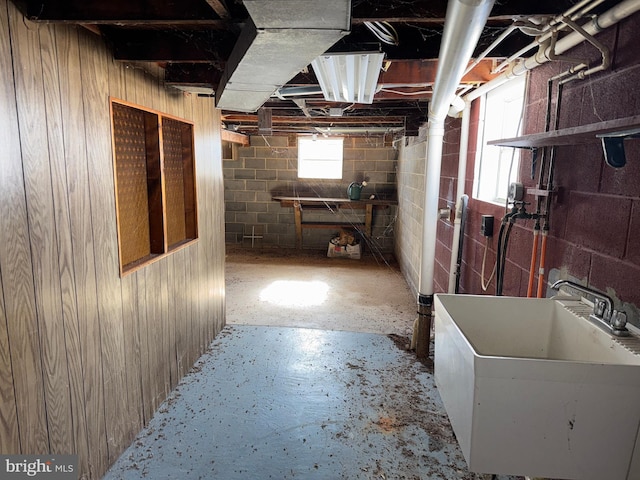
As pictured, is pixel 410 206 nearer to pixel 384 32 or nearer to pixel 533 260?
pixel 533 260

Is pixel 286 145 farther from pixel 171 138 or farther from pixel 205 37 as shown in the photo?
pixel 205 37

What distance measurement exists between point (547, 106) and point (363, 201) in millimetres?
4601

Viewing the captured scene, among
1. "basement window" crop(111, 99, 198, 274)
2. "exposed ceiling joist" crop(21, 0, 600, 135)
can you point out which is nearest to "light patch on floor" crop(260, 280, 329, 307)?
"basement window" crop(111, 99, 198, 274)

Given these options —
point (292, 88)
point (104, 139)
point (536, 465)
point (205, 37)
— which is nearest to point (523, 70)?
point (292, 88)

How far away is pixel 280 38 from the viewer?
1220 mm

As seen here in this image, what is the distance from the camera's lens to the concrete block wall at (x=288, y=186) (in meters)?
6.79

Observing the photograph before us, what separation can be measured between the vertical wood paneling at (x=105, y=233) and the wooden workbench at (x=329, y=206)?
4.77 metres

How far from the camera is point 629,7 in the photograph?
1267 mm

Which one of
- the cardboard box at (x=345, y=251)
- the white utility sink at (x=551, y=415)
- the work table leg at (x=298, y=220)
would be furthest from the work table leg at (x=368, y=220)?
the white utility sink at (x=551, y=415)

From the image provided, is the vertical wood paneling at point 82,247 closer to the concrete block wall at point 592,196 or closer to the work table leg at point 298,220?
the concrete block wall at point 592,196

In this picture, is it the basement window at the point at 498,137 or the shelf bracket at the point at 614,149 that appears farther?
the basement window at the point at 498,137

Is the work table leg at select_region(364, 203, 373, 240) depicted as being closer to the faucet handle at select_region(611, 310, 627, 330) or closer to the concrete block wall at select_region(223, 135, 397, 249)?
the concrete block wall at select_region(223, 135, 397, 249)

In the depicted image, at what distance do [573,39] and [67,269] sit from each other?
2.20 m

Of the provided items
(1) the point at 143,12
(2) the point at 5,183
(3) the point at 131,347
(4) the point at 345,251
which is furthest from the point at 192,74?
(4) the point at 345,251
